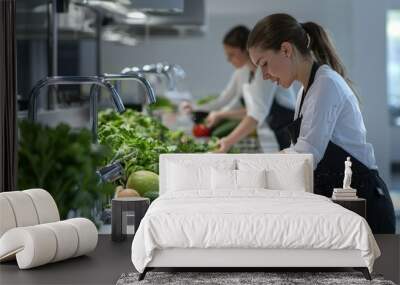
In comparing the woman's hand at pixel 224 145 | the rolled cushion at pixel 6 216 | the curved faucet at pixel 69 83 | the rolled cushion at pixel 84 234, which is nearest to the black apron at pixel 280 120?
the woman's hand at pixel 224 145

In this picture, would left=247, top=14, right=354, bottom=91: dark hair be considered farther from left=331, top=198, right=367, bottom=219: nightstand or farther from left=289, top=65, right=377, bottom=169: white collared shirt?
left=331, top=198, right=367, bottom=219: nightstand

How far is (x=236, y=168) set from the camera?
6070 mm

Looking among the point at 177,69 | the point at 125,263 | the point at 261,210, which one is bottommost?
the point at 125,263

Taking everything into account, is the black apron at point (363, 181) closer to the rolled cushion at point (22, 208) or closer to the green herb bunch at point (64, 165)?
the green herb bunch at point (64, 165)

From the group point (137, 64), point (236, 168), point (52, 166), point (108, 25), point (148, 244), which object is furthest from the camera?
point (108, 25)

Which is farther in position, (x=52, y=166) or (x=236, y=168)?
(x=236, y=168)

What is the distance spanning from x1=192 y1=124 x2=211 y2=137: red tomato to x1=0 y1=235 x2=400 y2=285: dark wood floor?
196 centimetres

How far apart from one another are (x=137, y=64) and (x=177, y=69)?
38 cm

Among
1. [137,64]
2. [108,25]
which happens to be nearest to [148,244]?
[137,64]

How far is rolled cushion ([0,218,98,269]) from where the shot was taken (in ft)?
16.7

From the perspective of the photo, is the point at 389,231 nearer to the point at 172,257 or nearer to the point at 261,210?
the point at 261,210

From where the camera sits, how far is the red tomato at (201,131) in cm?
778

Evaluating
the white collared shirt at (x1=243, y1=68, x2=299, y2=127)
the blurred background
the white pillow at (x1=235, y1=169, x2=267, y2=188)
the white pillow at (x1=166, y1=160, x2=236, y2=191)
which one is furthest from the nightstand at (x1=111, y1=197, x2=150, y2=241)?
the white collared shirt at (x1=243, y1=68, x2=299, y2=127)

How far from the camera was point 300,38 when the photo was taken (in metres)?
5.71
